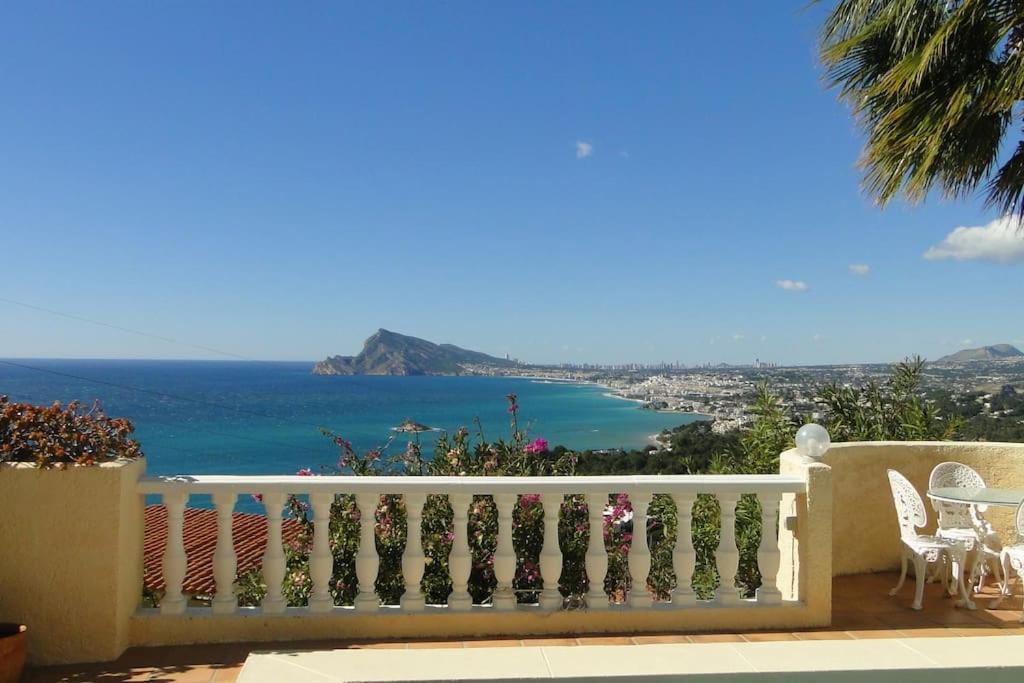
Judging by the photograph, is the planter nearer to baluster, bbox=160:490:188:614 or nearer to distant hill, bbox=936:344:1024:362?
baluster, bbox=160:490:188:614

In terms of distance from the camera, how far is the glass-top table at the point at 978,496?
4766mm

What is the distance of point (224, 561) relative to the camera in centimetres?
380

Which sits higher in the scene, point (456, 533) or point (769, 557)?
point (456, 533)

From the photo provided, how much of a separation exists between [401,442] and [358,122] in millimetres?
21976

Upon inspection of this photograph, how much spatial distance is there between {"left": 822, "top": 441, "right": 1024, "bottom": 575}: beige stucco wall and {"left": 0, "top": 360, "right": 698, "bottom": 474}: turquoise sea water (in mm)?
15953

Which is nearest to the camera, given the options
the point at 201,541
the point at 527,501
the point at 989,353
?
the point at 527,501

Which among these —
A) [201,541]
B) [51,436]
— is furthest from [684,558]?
[201,541]

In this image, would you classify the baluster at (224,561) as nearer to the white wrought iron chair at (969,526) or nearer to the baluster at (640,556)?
the baluster at (640,556)

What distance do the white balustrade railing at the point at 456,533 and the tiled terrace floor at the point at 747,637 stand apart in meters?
0.19

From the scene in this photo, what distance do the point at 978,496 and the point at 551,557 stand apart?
3.35 meters

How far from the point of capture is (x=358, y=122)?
86.5 ft

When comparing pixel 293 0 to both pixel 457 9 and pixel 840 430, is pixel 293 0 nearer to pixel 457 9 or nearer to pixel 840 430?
pixel 457 9

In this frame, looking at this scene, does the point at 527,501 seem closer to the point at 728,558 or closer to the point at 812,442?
the point at 728,558

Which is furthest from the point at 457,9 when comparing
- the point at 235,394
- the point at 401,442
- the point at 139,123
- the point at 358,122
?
the point at 235,394
